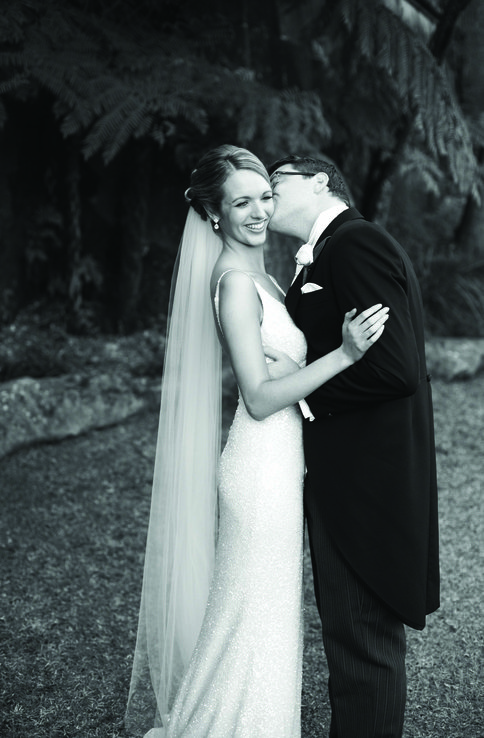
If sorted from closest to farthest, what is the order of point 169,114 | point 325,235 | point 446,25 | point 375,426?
point 375,426, point 325,235, point 169,114, point 446,25

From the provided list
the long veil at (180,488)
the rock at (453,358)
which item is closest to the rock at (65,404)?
the long veil at (180,488)

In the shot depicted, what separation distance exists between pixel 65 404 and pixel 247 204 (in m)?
3.50

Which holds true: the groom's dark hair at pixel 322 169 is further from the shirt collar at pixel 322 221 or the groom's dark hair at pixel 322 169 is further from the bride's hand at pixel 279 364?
the bride's hand at pixel 279 364

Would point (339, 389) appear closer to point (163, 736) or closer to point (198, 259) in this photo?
point (198, 259)

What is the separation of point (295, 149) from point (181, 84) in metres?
0.85

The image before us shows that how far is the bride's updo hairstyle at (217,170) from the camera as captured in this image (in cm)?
252

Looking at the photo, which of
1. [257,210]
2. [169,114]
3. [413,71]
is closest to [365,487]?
[257,210]

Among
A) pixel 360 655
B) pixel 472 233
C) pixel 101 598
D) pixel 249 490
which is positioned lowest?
pixel 472 233

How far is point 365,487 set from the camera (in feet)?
7.48

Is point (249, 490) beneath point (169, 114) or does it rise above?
beneath

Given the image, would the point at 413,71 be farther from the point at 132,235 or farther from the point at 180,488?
the point at 180,488

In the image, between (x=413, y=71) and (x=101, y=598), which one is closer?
(x=101, y=598)

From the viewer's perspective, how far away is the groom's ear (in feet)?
8.14

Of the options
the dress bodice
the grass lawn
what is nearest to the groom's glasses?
the dress bodice
